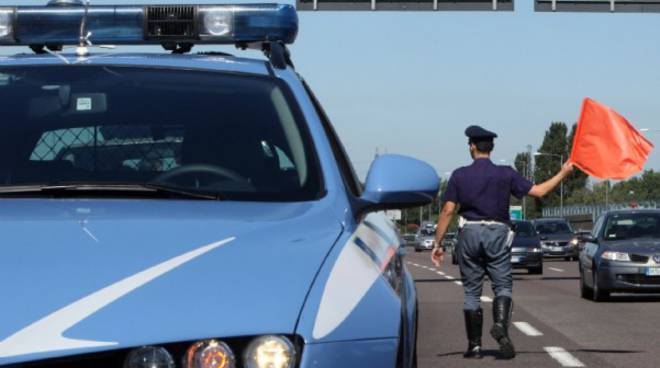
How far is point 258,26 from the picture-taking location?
6020mm

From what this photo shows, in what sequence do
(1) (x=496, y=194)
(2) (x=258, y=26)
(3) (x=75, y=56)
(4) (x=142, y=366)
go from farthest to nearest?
(1) (x=496, y=194) → (2) (x=258, y=26) → (3) (x=75, y=56) → (4) (x=142, y=366)

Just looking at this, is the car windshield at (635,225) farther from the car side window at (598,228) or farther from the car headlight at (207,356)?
the car headlight at (207,356)

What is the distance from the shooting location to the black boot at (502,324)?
1180cm

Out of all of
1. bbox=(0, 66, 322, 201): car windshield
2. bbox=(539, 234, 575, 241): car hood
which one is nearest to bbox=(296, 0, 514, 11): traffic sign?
bbox=(539, 234, 575, 241): car hood

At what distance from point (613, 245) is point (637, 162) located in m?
11.2

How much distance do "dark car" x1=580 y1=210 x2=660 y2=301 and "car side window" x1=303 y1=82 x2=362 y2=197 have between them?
1637cm

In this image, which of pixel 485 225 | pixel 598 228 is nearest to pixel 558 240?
pixel 598 228

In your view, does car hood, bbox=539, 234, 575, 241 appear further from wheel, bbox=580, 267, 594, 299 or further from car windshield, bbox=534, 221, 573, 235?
wheel, bbox=580, 267, 594, 299

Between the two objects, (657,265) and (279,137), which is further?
(657,265)

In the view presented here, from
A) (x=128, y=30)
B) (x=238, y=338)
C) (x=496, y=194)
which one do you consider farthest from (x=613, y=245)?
(x=238, y=338)

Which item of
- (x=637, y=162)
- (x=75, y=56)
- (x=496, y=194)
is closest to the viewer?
(x=75, y=56)

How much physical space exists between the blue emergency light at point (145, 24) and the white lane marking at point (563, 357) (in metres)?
6.00

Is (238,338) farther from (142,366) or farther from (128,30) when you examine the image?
(128,30)

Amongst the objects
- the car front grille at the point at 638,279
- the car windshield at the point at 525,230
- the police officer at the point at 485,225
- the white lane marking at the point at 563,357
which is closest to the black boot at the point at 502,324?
the police officer at the point at 485,225
